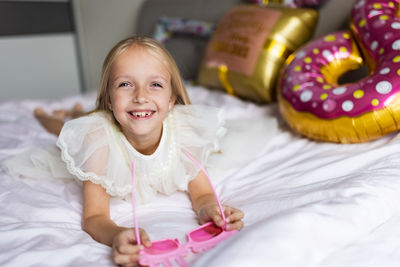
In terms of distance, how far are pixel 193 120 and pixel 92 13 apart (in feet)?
7.33

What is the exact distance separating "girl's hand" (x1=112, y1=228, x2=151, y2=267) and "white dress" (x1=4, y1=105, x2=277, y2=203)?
0.25m

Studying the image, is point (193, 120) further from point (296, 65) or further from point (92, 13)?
point (92, 13)

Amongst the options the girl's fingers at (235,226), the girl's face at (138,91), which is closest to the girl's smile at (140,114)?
the girl's face at (138,91)

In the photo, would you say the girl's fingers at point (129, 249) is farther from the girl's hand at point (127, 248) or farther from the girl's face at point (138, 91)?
the girl's face at point (138, 91)

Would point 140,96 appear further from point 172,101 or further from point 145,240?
point 145,240

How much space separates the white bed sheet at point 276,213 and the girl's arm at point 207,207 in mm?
24

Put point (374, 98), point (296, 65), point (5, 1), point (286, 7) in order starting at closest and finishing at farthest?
point (374, 98), point (296, 65), point (286, 7), point (5, 1)

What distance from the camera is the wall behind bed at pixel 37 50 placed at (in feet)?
8.25

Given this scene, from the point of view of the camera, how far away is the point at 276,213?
0.65 metres

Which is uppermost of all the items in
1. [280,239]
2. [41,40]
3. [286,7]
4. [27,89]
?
[286,7]

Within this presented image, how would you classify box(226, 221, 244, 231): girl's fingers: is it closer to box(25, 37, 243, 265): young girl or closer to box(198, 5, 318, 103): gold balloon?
box(25, 37, 243, 265): young girl

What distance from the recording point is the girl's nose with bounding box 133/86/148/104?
81cm

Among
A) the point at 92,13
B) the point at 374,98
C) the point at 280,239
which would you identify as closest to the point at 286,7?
the point at 374,98

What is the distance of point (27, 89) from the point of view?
2.65 metres
